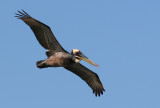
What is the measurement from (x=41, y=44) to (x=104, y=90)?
A: 440 cm

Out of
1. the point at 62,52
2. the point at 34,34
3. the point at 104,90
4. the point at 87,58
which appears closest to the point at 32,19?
the point at 34,34

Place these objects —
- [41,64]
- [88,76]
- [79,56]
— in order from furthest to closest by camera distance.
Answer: [88,76] → [79,56] → [41,64]

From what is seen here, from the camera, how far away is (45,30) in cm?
1794

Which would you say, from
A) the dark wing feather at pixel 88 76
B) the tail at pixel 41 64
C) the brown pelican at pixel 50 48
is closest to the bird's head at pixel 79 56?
the brown pelican at pixel 50 48

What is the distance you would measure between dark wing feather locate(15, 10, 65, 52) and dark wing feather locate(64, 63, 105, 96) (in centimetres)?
191

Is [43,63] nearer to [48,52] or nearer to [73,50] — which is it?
[48,52]

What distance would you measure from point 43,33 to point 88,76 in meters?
3.65

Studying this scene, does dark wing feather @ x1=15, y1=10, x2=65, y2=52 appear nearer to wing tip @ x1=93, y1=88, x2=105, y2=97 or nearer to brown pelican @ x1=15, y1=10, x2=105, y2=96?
brown pelican @ x1=15, y1=10, x2=105, y2=96

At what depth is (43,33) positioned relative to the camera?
18.0 meters

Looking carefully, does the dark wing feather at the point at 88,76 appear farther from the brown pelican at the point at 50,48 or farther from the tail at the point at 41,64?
the tail at the point at 41,64

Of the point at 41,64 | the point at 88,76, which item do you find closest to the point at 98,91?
the point at 88,76

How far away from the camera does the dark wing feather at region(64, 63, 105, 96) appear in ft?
65.1

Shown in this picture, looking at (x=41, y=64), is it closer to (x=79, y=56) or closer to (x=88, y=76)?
(x=79, y=56)

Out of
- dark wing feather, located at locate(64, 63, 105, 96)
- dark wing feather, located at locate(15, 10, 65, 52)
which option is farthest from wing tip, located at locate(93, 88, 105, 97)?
dark wing feather, located at locate(15, 10, 65, 52)
